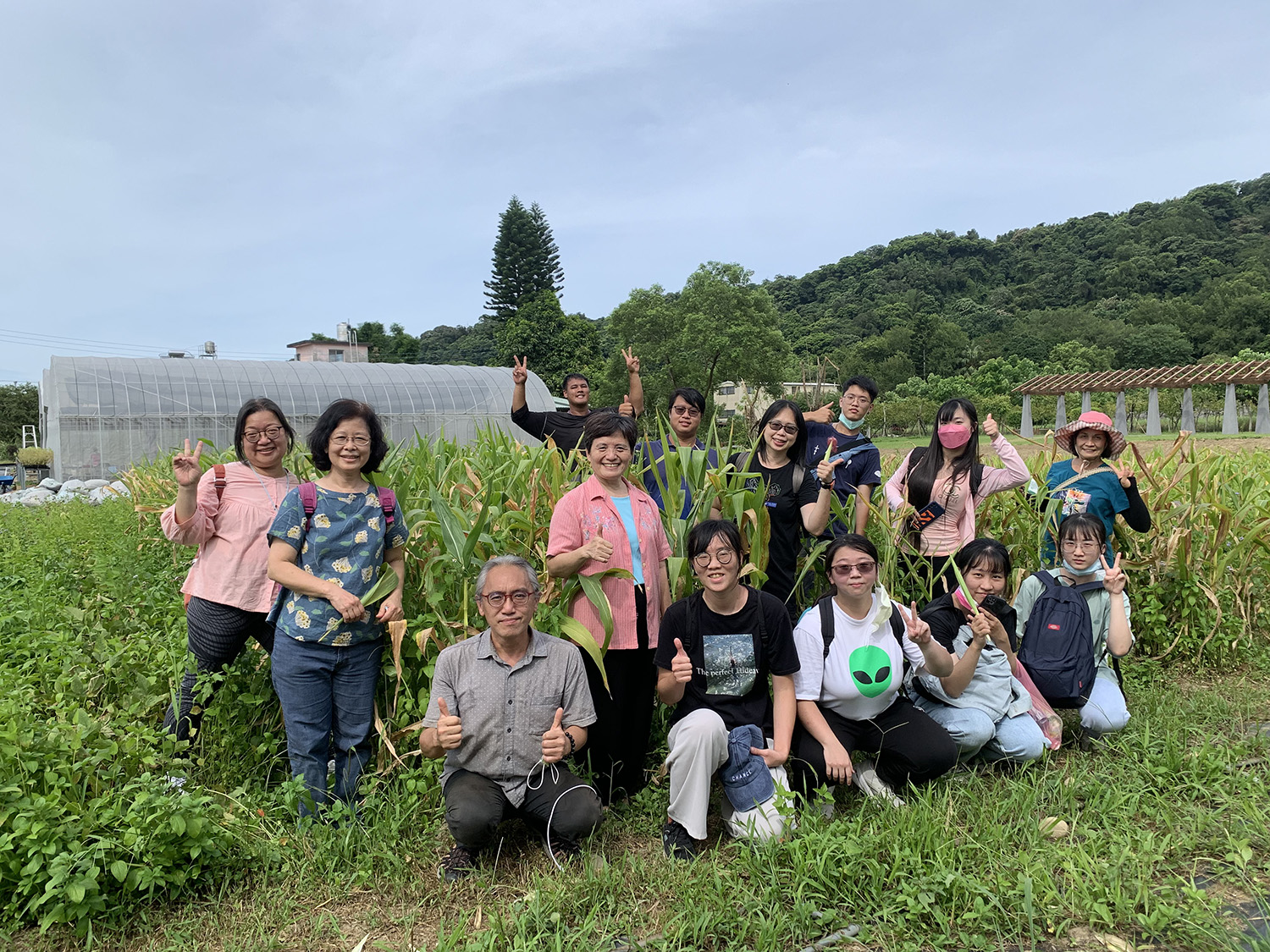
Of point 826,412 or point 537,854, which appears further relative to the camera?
point 826,412

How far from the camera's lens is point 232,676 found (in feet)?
9.00

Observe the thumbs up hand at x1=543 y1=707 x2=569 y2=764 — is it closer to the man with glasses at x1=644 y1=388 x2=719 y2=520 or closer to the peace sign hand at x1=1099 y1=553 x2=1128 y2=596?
the man with glasses at x1=644 y1=388 x2=719 y2=520

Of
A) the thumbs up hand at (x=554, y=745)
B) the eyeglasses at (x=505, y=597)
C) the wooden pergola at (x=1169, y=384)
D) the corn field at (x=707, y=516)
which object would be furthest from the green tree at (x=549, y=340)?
the thumbs up hand at (x=554, y=745)

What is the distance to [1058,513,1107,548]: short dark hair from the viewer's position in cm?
296

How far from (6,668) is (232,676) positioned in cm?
129

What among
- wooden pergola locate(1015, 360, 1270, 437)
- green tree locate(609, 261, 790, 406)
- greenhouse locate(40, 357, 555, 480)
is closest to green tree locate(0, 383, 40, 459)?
greenhouse locate(40, 357, 555, 480)

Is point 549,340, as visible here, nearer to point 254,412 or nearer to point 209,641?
point 254,412

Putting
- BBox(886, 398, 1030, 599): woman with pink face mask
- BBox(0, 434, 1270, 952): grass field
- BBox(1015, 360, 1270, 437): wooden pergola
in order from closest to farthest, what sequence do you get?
BBox(0, 434, 1270, 952): grass field
BBox(886, 398, 1030, 599): woman with pink face mask
BBox(1015, 360, 1270, 437): wooden pergola

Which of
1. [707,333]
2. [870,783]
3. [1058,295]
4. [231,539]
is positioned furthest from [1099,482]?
[1058,295]

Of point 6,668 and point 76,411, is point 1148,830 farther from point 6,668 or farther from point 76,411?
point 76,411

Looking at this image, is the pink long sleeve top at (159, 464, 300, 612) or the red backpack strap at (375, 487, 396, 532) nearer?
the red backpack strap at (375, 487, 396, 532)

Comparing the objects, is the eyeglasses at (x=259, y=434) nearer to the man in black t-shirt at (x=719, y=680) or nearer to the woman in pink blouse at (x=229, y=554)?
the woman in pink blouse at (x=229, y=554)

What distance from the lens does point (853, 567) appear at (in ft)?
8.14

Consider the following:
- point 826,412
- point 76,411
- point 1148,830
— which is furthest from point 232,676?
point 76,411
